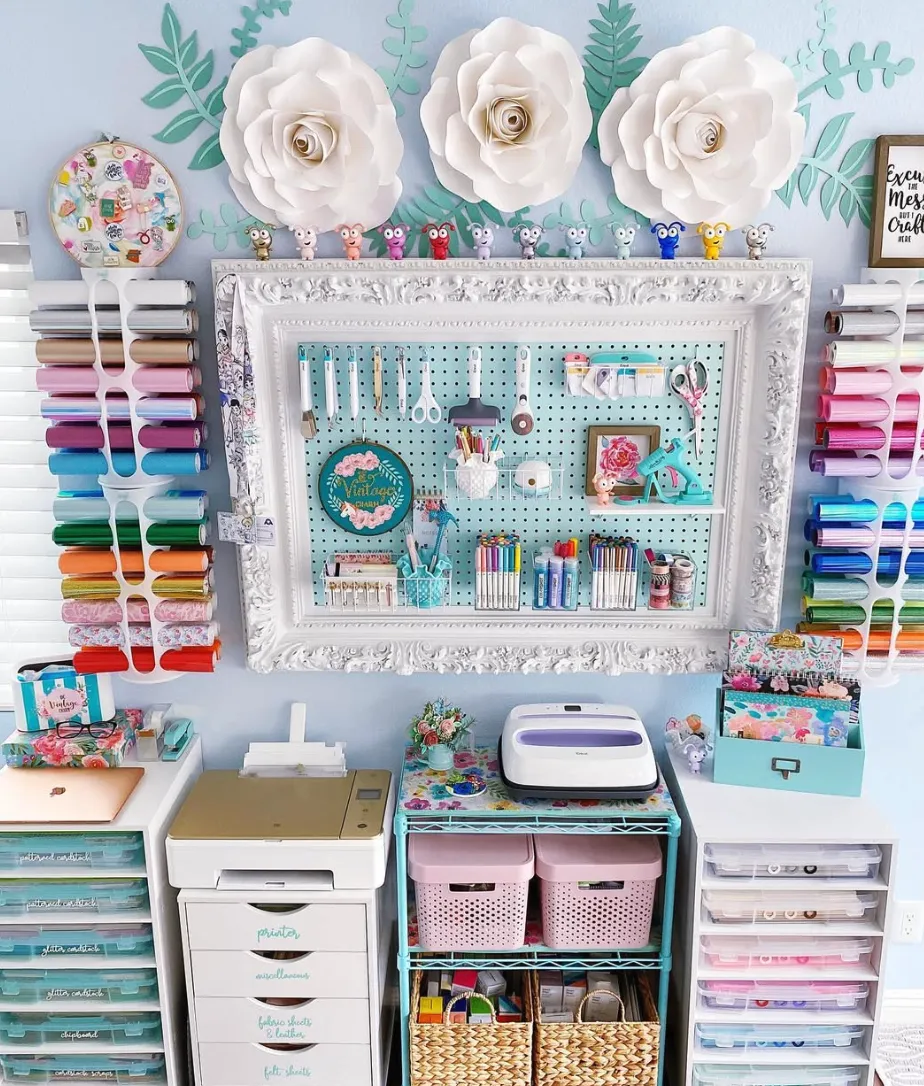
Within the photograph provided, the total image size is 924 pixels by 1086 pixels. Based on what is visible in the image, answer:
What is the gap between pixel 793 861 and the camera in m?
2.09

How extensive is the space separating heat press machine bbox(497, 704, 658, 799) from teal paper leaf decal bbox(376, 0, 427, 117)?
1.45 metres

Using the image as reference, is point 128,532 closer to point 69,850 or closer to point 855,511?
point 69,850

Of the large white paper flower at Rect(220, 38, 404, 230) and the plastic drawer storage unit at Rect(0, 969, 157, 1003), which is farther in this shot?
the plastic drawer storage unit at Rect(0, 969, 157, 1003)

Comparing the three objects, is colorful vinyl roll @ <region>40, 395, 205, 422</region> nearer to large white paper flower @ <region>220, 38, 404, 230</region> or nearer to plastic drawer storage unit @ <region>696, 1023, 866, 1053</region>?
large white paper flower @ <region>220, 38, 404, 230</region>

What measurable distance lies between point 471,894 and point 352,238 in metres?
1.52

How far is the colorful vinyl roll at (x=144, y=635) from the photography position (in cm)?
229

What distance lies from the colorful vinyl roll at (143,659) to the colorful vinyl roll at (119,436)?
1.66ft

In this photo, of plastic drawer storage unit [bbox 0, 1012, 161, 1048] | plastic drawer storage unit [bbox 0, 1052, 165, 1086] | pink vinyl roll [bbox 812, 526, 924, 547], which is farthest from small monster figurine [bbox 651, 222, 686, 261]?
plastic drawer storage unit [bbox 0, 1052, 165, 1086]

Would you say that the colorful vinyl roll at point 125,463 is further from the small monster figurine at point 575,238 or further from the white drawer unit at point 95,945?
the small monster figurine at point 575,238

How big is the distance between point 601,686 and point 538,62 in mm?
1483

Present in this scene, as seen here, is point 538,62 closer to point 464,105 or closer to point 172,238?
point 464,105

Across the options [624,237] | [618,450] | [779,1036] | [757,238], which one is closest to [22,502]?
[618,450]

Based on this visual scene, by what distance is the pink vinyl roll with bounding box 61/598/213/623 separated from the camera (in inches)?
89.8

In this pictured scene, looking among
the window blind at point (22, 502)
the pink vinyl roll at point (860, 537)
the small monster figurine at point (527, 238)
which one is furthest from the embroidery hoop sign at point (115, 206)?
the pink vinyl roll at point (860, 537)
